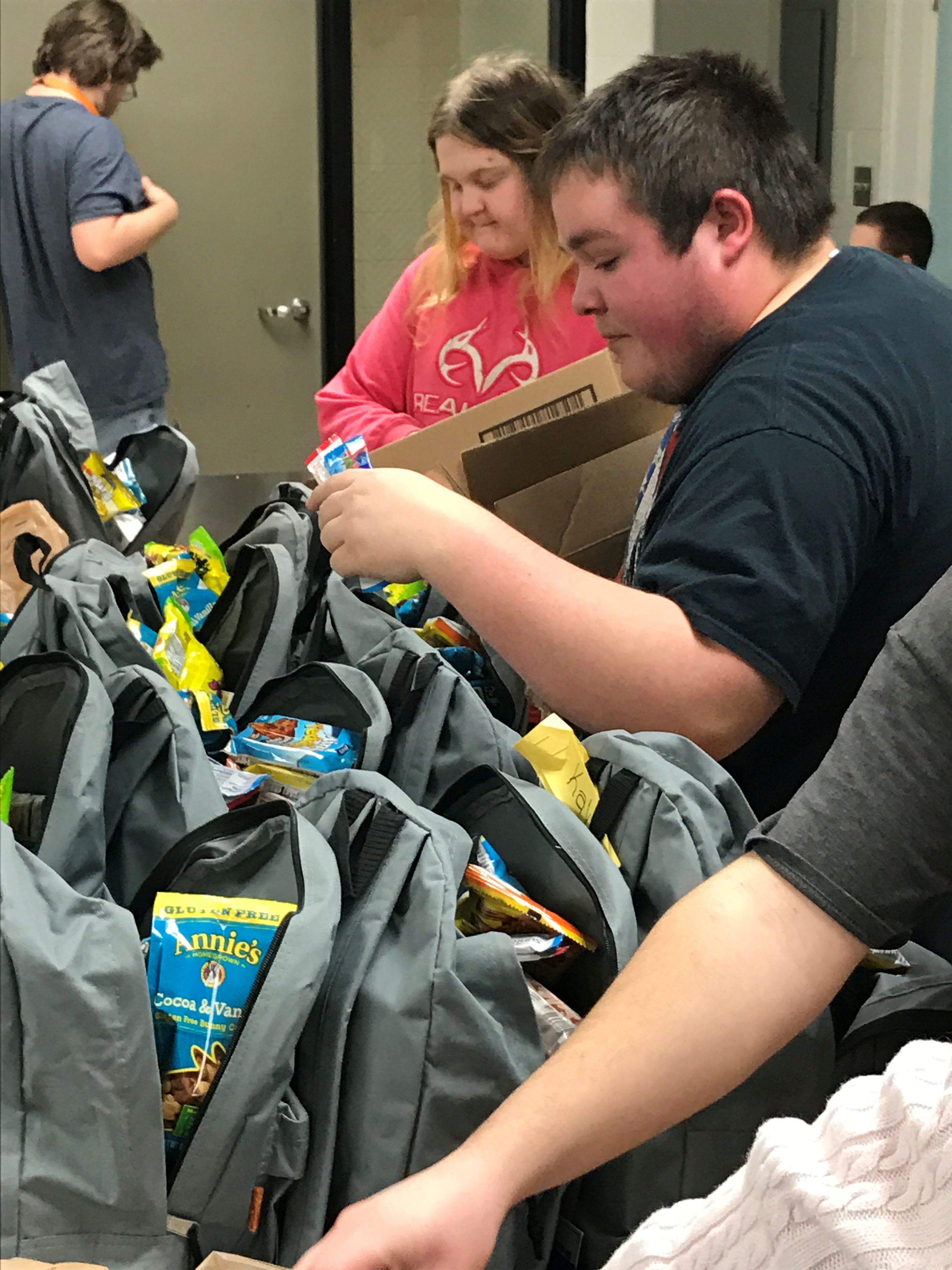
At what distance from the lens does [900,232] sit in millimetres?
3650

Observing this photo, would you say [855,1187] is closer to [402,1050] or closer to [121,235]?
[402,1050]

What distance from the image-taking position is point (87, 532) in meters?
1.96

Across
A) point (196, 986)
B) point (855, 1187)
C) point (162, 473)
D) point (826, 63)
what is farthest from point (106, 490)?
point (826, 63)

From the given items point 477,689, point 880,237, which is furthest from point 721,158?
point 880,237

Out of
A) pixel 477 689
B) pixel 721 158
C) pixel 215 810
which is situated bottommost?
pixel 477 689

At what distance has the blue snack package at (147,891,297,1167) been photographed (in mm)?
821

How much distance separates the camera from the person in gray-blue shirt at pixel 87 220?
3021 millimetres

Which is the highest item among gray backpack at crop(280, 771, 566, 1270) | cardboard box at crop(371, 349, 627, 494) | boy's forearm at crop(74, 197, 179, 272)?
boy's forearm at crop(74, 197, 179, 272)

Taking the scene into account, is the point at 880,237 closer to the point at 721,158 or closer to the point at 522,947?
the point at 721,158

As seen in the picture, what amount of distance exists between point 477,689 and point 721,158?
24.7 inches

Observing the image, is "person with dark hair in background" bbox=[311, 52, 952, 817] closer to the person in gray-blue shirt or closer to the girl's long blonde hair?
the girl's long blonde hair

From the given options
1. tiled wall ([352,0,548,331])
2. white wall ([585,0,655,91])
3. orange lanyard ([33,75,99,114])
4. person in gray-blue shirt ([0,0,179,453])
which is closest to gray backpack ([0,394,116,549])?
person in gray-blue shirt ([0,0,179,453])

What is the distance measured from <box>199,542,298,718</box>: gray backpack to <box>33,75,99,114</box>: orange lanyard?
81.3 inches

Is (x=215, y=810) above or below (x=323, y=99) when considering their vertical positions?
below
